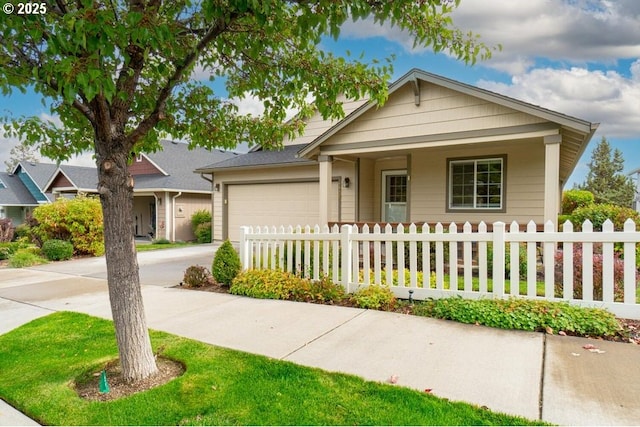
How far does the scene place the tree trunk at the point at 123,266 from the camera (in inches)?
123

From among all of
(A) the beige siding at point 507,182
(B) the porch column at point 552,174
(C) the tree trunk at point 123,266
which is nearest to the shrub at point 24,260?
(C) the tree trunk at point 123,266

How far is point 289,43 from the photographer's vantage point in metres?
3.93

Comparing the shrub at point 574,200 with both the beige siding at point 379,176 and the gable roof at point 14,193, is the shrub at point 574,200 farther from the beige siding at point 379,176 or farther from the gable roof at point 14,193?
the gable roof at point 14,193

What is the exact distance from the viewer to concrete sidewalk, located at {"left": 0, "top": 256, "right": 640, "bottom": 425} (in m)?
2.77

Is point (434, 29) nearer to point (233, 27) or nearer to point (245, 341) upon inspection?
point (233, 27)

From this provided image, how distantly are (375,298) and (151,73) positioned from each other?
4.07 metres

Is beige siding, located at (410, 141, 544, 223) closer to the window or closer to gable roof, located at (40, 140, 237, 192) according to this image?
the window

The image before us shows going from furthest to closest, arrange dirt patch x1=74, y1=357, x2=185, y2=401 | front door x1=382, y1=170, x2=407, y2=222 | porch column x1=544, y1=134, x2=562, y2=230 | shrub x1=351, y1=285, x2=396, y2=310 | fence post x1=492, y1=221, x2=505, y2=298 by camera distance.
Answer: front door x1=382, y1=170, x2=407, y2=222, porch column x1=544, y1=134, x2=562, y2=230, shrub x1=351, y1=285, x2=396, y2=310, fence post x1=492, y1=221, x2=505, y2=298, dirt patch x1=74, y1=357, x2=185, y2=401

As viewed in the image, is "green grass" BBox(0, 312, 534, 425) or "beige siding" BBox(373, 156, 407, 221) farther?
"beige siding" BBox(373, 156, 407, 221)

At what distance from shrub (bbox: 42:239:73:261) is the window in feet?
38.9

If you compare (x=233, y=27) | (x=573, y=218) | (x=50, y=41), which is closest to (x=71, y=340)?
(x=50, y=41)

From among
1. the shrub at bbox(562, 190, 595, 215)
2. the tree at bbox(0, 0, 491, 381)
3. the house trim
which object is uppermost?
the house trim

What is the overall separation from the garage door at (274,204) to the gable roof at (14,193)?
17.4m

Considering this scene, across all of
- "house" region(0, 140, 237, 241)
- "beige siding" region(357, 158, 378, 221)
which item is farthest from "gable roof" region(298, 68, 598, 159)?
"house" region(0, 140, 237, 241)
